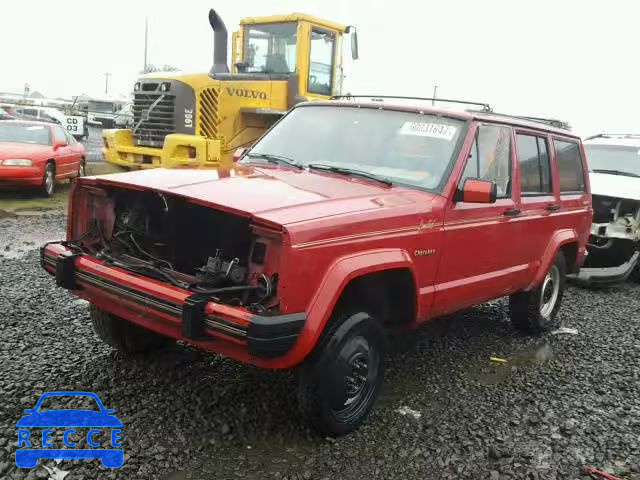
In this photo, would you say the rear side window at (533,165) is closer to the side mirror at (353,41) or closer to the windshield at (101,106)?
the side mirror at (353,41)

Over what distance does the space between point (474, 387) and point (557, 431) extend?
718 mm

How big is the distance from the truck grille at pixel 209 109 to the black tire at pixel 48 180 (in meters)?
4.03

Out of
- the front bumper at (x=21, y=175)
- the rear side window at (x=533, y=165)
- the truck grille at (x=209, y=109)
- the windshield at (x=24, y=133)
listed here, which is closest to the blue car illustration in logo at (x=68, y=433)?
the rear side window at (x=533, y=165)

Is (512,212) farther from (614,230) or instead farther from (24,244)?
(24,244)

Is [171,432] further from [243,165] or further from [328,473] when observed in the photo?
[243,165]

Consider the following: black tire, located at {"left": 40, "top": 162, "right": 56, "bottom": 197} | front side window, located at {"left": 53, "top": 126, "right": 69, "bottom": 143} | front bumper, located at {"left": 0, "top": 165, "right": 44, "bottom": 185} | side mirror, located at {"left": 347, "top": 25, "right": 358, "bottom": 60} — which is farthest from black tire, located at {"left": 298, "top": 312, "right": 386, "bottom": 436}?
front side window, located at {"left": 53, "top": 126, "right": 69, "bottom": 143}

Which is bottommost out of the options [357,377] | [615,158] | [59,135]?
[357,377]

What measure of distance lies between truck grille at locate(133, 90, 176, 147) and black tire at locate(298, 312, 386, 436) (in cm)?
740

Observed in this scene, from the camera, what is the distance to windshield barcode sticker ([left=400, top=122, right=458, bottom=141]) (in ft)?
14.2

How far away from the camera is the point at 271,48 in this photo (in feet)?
34.5

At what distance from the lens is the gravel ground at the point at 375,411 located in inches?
128

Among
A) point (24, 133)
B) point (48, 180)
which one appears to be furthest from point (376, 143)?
point (24, 133)

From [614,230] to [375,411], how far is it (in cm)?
567

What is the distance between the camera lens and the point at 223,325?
117 inches
